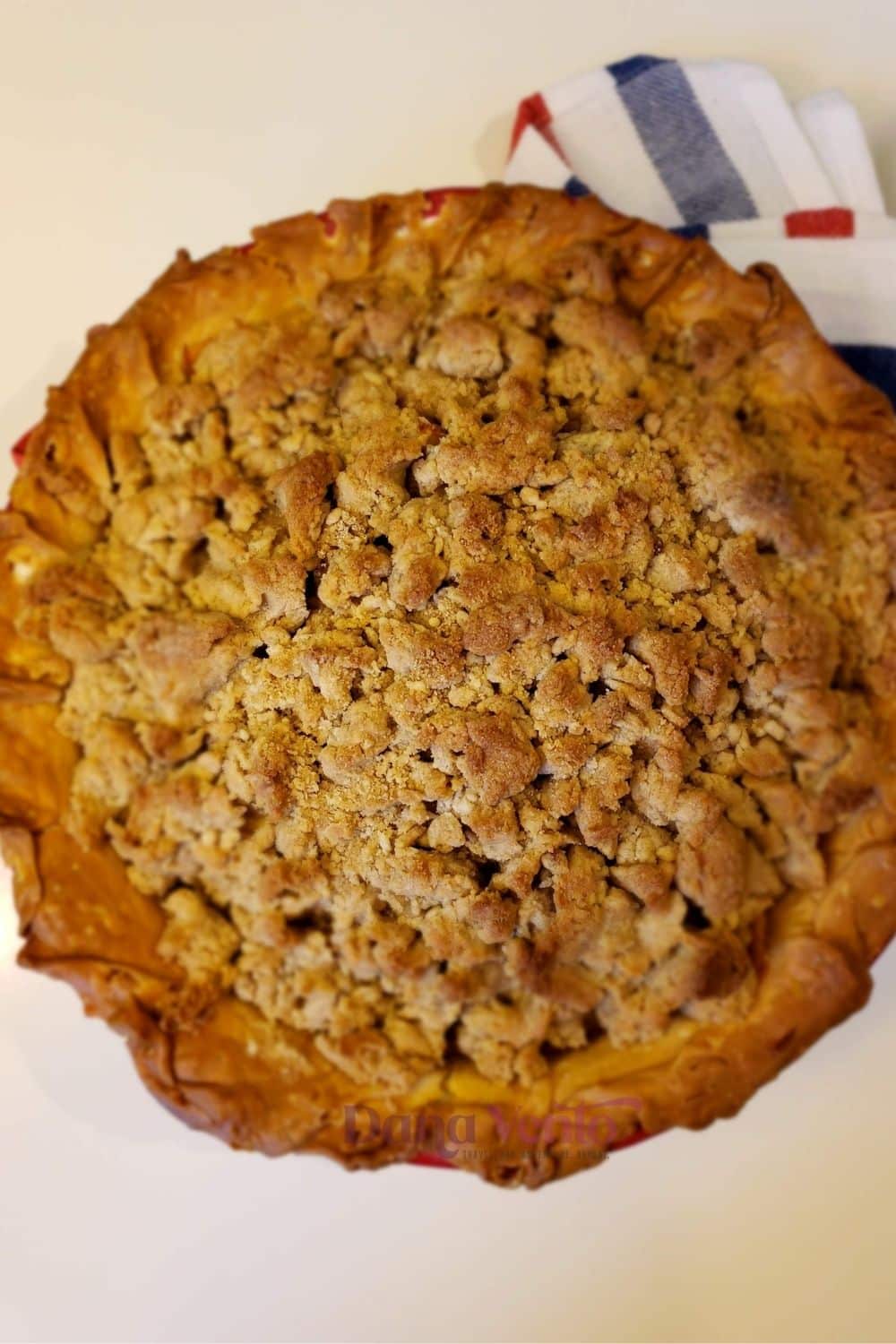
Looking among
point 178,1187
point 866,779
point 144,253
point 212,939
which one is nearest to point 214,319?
point 144,253

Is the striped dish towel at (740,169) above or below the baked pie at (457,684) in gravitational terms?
above

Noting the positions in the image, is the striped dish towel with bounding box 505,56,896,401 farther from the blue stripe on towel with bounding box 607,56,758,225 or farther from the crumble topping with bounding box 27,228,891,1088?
the crumble topping with bounding box 27,228,891,1088

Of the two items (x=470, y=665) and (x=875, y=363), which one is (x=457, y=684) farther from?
(x=875, y=363)

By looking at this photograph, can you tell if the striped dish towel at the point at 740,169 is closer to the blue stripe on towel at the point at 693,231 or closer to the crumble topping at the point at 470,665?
the blue stripe on towel at the point at 693,231

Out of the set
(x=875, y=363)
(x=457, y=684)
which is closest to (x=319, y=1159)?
(x=457, y=684)

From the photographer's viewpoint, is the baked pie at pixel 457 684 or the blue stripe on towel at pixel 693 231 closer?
the baked pie at pixel 457 684

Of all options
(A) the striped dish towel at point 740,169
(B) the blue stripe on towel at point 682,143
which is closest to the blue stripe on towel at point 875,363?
(A) the striped dish towel at point 740,169
